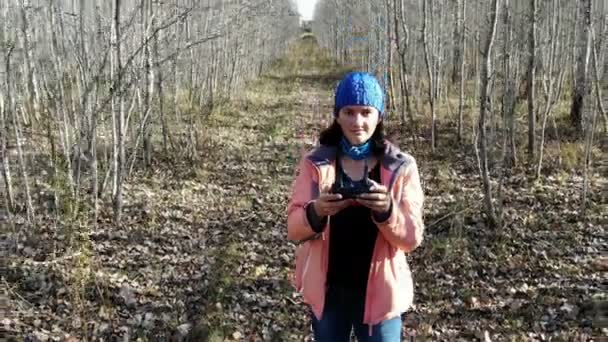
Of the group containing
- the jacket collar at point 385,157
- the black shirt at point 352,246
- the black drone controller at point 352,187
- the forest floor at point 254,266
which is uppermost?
the jacket collar at point 385,157

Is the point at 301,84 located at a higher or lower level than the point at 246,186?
higher

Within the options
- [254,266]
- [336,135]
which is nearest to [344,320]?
[336,135]

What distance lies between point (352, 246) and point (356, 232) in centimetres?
6

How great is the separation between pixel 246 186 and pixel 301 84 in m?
18.9

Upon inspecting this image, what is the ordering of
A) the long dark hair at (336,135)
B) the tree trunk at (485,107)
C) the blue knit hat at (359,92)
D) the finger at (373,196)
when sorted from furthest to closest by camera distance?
the tree trunk at (485,107) < the long dark hair at (336,135) < the blue knit hat at (359,92) < the finger at (373,196)

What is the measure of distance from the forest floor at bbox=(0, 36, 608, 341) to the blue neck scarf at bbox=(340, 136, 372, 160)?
21 cm

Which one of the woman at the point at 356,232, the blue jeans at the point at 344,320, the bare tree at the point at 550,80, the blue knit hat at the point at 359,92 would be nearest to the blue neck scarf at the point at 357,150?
the woman at the point at 356,232

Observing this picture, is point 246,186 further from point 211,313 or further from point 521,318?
point 521,318

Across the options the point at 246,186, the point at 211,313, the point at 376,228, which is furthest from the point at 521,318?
the point at 246,186

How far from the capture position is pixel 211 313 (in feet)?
14.2

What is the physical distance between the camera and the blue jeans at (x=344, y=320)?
2180 millimetres

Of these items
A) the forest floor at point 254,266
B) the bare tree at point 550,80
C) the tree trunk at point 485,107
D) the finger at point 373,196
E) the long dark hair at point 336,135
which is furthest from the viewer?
the bare tree at point 550,80

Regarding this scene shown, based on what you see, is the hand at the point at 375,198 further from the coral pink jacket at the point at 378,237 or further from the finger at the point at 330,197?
the coral pink jacket at the point at 378,237

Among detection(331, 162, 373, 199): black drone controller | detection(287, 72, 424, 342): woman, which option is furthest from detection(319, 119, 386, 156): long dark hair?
detection(331, 162, 373, 199): black drone controller
